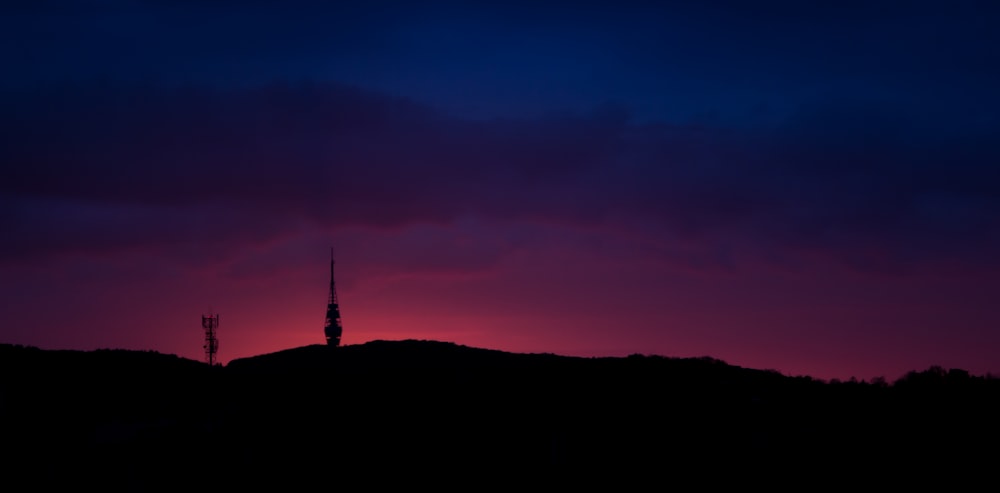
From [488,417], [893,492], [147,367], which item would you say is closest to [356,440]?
[488,417]

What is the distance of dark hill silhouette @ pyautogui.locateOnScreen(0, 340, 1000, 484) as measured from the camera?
114 ft

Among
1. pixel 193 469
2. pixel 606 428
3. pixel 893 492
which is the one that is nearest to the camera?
pixel 893 492

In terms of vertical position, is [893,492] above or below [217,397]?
below

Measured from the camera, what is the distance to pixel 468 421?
1505 inches

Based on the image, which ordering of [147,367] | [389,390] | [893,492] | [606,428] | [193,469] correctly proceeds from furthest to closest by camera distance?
[147,367]
[389,390]
[606,428]
[193,469]
[893,492]

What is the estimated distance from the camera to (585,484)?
33750 millimetres

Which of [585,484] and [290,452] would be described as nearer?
[585,484]

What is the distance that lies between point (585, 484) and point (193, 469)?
533 inches

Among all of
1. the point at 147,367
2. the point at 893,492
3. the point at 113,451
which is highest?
the point at 147,367

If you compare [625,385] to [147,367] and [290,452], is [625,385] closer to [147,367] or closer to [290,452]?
[290,452]

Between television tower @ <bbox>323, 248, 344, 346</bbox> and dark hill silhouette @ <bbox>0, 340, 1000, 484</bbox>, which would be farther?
television tower @ <bbox>323, 248, 344, 346</bbox>

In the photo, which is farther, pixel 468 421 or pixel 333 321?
pixel 333 321

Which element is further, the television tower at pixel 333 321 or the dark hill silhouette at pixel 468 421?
the television tower at pixel 333 321

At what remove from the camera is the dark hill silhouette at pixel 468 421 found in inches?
1363
